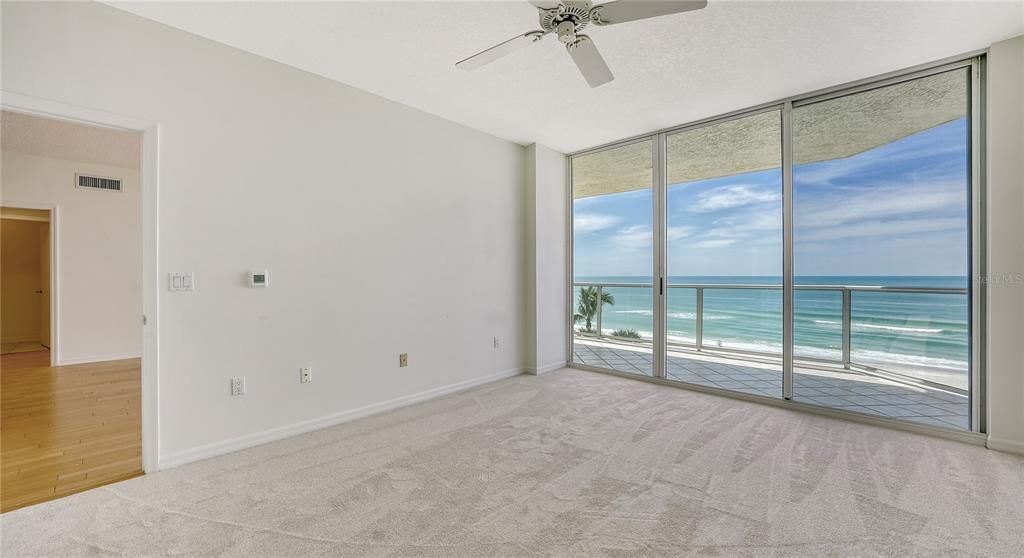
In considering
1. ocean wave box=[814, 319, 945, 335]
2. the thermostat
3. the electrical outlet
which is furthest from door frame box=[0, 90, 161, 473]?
ocean wave box=[814, 319, 945, 335]

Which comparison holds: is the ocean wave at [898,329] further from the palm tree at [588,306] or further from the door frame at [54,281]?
the door frame at [54,281]

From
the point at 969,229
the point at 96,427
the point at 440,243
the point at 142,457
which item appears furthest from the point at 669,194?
the point at 96,427

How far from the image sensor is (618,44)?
265cm

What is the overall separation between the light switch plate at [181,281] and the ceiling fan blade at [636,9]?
9.15 ft

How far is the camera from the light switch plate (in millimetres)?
2490

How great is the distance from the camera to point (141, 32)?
7.87ft

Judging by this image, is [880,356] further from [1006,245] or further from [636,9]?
[636,9]

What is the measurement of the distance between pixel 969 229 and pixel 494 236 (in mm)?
3828

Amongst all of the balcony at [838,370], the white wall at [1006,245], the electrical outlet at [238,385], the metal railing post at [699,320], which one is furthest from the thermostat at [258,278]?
the white wall at [1006,245]

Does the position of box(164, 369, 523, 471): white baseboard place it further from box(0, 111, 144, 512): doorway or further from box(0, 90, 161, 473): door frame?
box(0, 111, 144, 512): doorway

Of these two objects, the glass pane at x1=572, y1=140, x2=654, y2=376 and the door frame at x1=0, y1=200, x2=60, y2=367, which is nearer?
the glass pane at x1=572, y1=140, x2=654, y2=376

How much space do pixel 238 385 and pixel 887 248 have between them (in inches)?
191

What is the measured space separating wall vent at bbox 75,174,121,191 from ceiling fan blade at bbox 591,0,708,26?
6.88 meters

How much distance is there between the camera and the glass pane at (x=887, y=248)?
294cm
